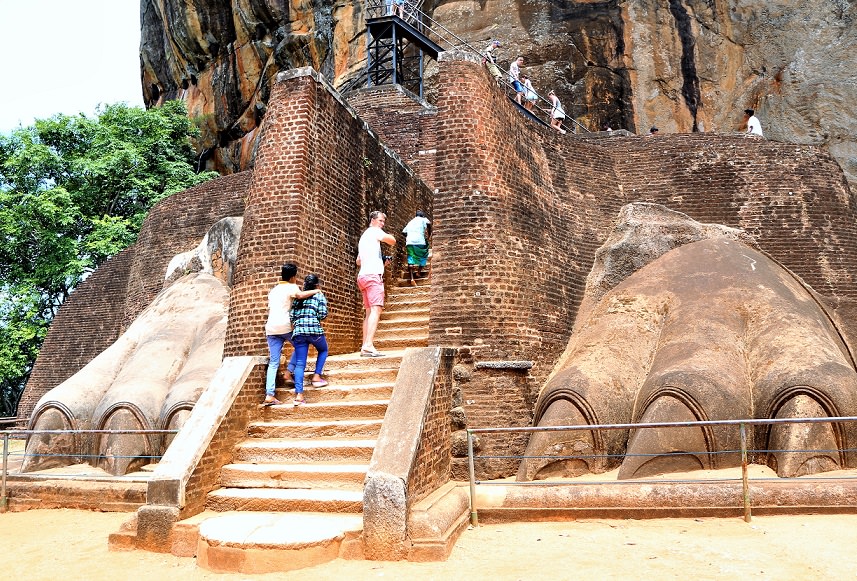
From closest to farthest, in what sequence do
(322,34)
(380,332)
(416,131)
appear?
(380,332) → (416,131) → (322,34)

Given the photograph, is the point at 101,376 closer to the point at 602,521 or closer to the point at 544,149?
the point at 544,149

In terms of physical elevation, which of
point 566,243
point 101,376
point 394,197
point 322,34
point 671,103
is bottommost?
point 101,376

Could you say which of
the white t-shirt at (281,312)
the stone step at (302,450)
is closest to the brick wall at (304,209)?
the white t-shirt at (281,312)

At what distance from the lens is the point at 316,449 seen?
710 centimetres

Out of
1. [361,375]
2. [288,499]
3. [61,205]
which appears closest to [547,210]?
[361,375]

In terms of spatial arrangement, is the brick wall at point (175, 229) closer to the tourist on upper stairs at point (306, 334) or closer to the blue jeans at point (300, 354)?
the tourist on upper stairs at point (306, 334)

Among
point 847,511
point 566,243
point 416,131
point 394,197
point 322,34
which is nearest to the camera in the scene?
point 847,511

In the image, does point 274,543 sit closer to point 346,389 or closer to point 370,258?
point 346,389

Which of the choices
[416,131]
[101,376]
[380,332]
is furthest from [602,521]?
[416,131]

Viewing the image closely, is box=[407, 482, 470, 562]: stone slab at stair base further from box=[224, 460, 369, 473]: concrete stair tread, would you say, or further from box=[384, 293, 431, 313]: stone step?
box=[384, 293, 431, 313]: stone step

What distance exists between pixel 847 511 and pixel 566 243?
19.2ft

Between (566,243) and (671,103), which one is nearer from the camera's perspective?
(566,243)

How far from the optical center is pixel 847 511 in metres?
6.54

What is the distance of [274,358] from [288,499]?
1985 mm
